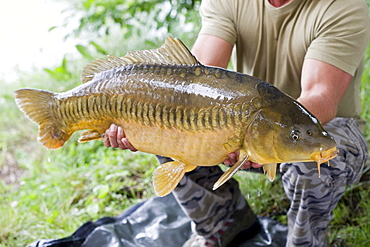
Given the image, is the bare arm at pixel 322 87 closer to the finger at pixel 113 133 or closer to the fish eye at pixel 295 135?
the fish eye at pixel 295 135

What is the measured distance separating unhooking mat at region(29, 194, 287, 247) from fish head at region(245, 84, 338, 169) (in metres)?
1.05

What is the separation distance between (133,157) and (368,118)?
66.8 inches

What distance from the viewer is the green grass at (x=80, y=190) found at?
7.47ft

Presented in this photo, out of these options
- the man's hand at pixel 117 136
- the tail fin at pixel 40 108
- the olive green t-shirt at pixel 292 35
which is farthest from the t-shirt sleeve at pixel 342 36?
the tail fin at pixel 40 108

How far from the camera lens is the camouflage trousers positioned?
167 centimetres

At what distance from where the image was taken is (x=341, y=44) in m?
1.76

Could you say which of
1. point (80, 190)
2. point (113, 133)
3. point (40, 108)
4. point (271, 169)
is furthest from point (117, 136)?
point (80, 190)

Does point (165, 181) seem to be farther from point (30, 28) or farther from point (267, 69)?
point (30, 28)

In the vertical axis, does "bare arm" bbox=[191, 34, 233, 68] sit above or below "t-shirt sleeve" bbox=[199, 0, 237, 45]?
below

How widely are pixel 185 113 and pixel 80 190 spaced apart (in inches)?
71.0

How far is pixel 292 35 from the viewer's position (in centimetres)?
195

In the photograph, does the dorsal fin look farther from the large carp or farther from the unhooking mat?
the unhooking mat

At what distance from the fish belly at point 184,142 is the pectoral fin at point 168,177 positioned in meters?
0.03

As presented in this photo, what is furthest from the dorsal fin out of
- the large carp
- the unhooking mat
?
the unhooking mat
